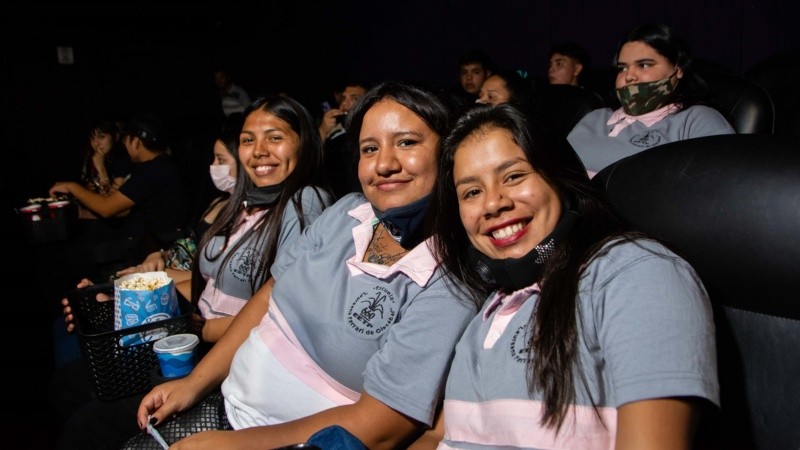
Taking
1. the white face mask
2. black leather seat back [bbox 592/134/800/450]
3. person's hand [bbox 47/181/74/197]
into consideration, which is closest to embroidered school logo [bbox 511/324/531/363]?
black leather seat back [bbox 592/134/800/450]

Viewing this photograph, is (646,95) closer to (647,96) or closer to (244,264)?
(647,96)

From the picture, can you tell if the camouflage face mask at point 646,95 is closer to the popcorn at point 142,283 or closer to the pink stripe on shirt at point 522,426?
the pink stripe on shirt at point 522,426

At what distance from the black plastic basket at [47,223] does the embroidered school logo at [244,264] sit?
1547 mm

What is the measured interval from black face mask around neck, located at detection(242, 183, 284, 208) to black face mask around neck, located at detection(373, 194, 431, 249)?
24.1 inches

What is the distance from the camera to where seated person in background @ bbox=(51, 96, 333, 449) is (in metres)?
1.74

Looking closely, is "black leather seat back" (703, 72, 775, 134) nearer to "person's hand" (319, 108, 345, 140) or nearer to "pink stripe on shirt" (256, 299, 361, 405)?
"pink stripe on shirt" (256, 299, 361, 405)

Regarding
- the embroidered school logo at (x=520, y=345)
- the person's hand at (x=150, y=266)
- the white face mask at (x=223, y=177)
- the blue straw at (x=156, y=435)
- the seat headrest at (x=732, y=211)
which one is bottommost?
the blue straw at (x=156, y=435)

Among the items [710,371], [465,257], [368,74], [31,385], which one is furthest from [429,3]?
[710,371]

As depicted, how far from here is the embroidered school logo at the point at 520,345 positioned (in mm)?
912

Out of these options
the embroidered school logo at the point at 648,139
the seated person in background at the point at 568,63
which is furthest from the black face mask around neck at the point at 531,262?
the seated person in background at the point at 568,63

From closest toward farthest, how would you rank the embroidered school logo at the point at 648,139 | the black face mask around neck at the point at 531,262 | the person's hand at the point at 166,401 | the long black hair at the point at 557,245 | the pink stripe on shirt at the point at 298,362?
the long black hair at the point at 557,245, the black face mask around neck at the point at 531,262, the pink stripe on shirt at the point at 298,362, the person's hand at the point at 166,401, the embroidered school logo at the point at 648,139

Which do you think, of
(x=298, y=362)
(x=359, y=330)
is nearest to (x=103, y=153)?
(x=298, y=362)

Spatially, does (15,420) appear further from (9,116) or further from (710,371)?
(9,116)

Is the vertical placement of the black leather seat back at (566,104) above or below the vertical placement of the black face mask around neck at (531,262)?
above
